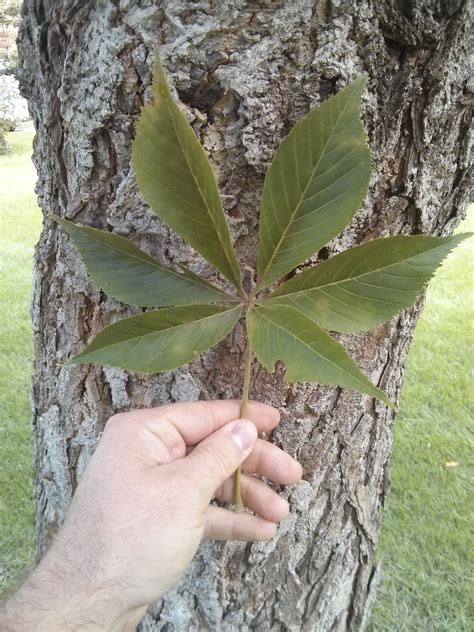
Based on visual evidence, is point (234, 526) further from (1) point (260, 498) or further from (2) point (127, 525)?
(2) point (127, 525)

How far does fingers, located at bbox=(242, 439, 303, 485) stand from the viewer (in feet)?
3.78

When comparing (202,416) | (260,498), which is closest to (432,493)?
(260,498)

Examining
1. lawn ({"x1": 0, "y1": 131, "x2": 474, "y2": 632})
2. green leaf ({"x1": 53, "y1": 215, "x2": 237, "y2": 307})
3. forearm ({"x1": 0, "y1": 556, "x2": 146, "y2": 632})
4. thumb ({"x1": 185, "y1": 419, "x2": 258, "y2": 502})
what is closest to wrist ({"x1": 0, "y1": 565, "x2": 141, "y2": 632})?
forearm ({"x1": 0, "y1": 556, "x2": 146, "y2": 632})

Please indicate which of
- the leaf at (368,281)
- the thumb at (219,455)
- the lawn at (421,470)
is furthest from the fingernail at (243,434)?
the lawn at (421,470)

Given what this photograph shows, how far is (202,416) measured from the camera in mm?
1084

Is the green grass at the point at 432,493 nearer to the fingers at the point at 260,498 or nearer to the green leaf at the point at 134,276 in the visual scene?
the fingers at the point at 260,498

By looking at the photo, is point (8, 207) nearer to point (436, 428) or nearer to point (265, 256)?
point (436, 428)

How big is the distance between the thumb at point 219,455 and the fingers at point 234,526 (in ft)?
0.60

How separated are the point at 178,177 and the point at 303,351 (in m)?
0.31

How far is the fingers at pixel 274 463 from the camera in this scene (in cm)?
115

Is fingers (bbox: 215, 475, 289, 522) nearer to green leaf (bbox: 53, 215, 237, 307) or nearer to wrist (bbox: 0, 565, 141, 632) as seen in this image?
wrist (bbox: 0, 565, 141, 632)

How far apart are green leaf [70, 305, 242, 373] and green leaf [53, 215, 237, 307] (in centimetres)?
5

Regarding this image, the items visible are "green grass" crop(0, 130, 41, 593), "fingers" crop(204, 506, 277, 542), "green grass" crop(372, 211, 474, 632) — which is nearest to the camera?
"fingers" crop(204, 506, 277, 542)

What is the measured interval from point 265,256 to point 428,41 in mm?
461
